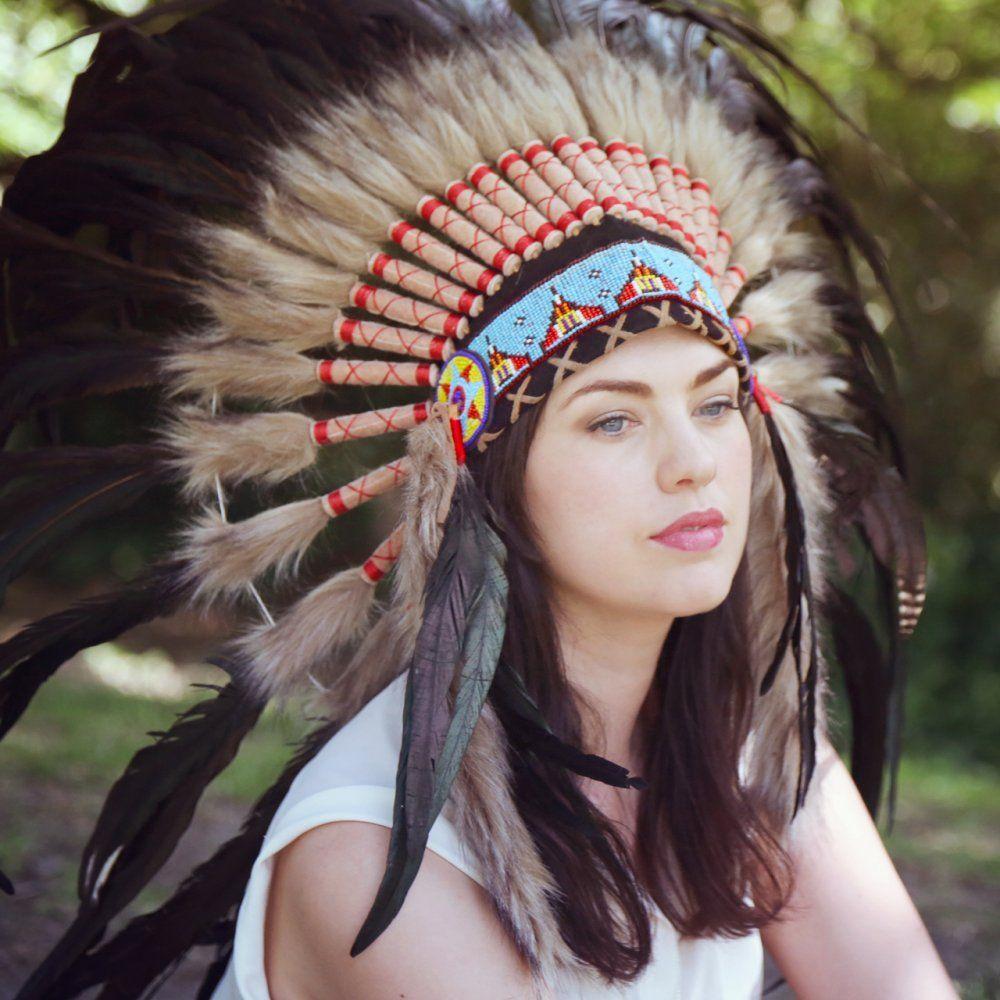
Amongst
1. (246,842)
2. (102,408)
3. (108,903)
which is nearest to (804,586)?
(246,842)

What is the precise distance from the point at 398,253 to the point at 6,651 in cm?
111

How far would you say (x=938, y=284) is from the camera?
23.4ft

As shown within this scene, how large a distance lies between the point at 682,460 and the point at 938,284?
578 centimetres

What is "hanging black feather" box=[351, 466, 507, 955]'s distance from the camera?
1763 millimetres

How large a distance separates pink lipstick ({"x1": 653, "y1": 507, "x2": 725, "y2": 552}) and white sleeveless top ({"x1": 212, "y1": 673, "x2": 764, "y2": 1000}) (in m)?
0.57

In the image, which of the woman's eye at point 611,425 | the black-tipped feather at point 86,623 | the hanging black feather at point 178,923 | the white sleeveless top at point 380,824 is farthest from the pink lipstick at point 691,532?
the black-tipped feather at point 86,623

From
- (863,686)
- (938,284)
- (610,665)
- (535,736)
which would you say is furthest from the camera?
(938,284)

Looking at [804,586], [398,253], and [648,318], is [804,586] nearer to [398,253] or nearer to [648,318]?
[648,318]

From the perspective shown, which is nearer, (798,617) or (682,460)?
(682,460)

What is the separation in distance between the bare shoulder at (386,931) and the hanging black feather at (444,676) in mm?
110

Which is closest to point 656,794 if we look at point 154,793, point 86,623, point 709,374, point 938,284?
point 709,374

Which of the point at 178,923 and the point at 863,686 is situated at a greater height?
the point at 863,686

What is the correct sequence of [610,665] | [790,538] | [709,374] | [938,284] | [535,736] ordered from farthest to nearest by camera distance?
[938,284] < [790,538] < [610,665] < [709,374] < [535,736]

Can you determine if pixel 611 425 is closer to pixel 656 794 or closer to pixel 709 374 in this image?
pixel 709 374
